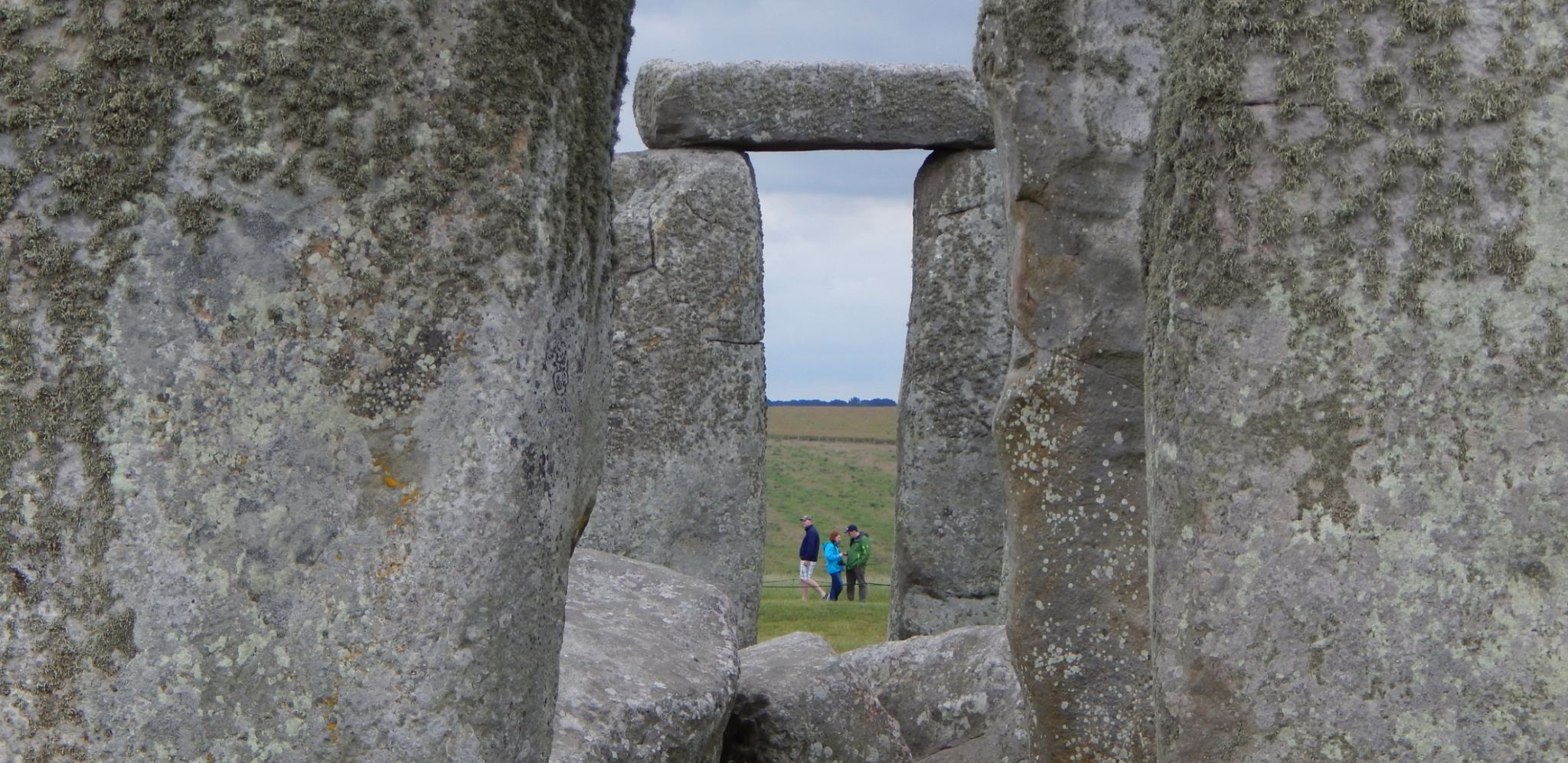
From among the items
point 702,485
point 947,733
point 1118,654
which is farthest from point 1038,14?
point 702,485

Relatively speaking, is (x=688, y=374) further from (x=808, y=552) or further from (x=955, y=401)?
(x=808, y=552)

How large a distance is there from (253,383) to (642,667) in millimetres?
2513

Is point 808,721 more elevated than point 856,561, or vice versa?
point 808,721

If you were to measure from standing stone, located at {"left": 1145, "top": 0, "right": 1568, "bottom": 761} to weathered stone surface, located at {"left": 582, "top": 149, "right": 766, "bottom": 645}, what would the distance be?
8152 mm

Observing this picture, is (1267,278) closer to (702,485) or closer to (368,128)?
(368,128)

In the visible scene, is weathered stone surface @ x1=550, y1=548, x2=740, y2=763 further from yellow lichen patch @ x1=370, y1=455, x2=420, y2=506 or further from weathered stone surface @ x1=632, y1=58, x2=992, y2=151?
weathered stone surface @ x1=632, y1=58, x2=992, y2=151

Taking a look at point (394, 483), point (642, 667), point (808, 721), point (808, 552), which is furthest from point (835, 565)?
point (394, 483)

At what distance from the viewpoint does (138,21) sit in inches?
86.4

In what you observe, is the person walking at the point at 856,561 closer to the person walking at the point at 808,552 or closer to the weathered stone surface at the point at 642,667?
the person walking at the point at 808,552

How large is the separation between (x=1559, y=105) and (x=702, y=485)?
27.5 feet

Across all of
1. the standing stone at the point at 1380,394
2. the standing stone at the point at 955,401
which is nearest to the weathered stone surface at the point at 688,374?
the standing stone at the point at 955,401

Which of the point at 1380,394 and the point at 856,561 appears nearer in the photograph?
the point at 1380,394

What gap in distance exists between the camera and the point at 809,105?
33.4ft

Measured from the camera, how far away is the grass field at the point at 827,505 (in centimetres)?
1206
